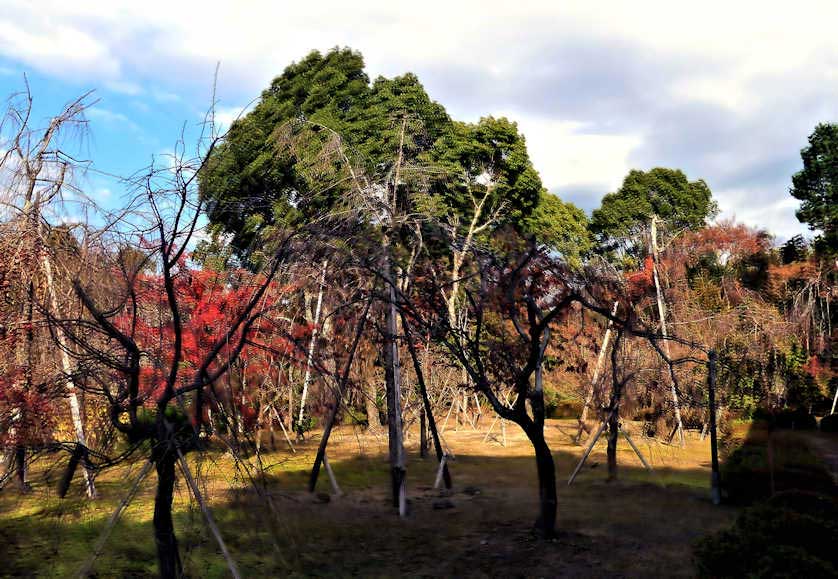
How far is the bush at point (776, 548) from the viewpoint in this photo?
17.1 ft

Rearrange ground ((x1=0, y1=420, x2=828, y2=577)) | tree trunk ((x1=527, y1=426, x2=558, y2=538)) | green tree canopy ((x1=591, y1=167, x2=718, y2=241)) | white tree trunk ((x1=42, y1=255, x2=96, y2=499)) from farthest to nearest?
green tree canopy ((x1=591, y1=167, x2=718, y2=241)) → white tree trunk ((x1=42, y1=255, x2=96, y2=499)) → tree trunk ((x1=527, y1=426, x2=558, y2=538)) → ground ((x1=0, y1=420, x2=828, y2=577))

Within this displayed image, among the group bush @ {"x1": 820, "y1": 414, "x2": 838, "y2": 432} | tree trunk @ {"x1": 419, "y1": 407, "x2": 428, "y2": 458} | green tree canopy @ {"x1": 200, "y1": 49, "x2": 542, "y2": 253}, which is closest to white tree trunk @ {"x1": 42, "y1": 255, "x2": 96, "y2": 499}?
tree trunk @ {"x1": 419, "y1": 407, "x2": 428, "y2": 458}

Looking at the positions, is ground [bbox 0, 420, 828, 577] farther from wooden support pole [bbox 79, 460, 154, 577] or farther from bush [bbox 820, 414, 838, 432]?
bush [bbox 820, 414, 838, 432]

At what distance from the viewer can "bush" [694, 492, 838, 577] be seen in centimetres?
521

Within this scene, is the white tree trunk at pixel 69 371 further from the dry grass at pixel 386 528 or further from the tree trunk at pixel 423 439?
the tree trunk at pixel 423 439

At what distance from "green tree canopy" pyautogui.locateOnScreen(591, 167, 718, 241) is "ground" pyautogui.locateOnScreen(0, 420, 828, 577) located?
96.9ft

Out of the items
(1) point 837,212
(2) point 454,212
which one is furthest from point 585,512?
(1) point 837,212

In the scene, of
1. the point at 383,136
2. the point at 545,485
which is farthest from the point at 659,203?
the point at 545,485

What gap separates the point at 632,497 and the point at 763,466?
2200mm

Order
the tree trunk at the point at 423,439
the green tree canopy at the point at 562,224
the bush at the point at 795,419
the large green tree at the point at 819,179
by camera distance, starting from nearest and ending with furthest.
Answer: the tree trunk at the point at 423,439, the bush at the point at 795,419, the large green tree at the point at 819,179, the green tree canopy at the point at 562,224

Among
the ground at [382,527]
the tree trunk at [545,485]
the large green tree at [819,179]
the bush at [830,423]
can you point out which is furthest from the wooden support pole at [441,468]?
the large green tree at [819,179]

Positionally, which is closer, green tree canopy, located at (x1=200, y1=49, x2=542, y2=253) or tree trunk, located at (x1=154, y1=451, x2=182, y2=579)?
tree trunk, located at (x1=154, y1=451, x2=182, y2=579)

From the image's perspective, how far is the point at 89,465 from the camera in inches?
237

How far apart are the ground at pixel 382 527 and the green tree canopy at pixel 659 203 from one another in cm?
2953
